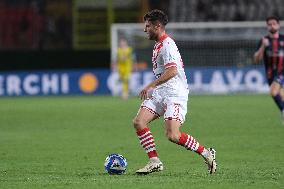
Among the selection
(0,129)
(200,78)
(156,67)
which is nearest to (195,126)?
(0,129)

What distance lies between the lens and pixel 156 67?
10.5 meters

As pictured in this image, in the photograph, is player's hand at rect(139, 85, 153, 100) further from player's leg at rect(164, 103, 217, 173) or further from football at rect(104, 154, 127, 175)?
football at rect(104, 154, 127, 175)

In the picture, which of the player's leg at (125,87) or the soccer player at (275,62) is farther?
the player's leg at (125,87)

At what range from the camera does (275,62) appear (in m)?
18.4

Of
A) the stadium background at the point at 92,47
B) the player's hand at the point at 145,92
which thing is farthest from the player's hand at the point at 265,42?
the stadium background at the point at 92,47

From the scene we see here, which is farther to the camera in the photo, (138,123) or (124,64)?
(124,64)

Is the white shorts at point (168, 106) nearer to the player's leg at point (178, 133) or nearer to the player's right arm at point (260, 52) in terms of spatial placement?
the player's leg at point (178, 133)

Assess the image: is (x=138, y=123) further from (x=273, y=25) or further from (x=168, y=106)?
(x=273, y=25)

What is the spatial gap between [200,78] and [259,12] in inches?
155

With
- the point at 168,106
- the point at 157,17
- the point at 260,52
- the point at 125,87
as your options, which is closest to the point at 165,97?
the point at 168,106

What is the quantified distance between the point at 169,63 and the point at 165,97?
0.48 metres

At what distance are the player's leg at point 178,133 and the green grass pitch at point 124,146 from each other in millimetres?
262

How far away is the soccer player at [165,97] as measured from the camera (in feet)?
33.7

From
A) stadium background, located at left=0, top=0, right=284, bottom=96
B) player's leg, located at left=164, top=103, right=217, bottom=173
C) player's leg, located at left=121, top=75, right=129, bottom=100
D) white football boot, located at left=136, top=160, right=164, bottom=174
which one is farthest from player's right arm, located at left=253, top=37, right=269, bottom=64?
stadium background, located at left=0, top=0, right=284, bottom=96
